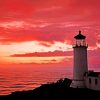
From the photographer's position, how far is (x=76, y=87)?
150 ft

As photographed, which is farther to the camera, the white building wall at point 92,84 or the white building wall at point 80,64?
the white building wall at point 80,64

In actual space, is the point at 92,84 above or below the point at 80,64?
below

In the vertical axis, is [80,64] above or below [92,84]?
above

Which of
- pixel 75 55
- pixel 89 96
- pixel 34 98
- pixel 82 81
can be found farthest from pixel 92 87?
pixel 34 98

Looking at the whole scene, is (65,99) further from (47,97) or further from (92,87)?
(92,87)

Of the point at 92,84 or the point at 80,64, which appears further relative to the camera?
the point at 80,64

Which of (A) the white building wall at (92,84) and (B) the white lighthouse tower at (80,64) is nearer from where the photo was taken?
(A) the white building wall at (92,84)

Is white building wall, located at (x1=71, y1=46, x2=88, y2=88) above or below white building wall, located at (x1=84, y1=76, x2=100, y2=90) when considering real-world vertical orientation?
above

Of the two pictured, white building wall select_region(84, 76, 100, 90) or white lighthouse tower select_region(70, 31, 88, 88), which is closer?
white building wall select_region(84, 76, 100, 90)

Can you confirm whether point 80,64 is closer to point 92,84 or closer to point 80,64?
point 80,64

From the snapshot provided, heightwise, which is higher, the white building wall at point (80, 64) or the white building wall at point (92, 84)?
the white building wall at point (80, 64)

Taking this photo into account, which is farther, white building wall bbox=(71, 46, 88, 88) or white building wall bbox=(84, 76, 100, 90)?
white building wall bbox=(71, 46, 88, 88)

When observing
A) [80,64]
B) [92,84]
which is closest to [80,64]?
[80,64]

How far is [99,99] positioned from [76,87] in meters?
11.8
